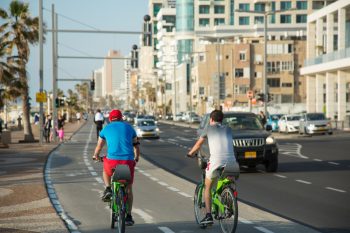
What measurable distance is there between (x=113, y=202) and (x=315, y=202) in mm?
5625

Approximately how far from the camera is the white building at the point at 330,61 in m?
64.9

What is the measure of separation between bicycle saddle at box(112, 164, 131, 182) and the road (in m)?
1.09

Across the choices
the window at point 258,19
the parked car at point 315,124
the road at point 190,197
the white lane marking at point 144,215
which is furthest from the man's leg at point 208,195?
the window at point 258,19

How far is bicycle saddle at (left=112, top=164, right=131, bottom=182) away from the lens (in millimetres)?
10766

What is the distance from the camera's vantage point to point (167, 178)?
21.0 meters

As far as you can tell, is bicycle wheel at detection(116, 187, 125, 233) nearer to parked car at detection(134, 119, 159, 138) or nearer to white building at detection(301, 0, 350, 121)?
parked car at detection(134, 119, 159, 138)

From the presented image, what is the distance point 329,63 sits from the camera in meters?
66.2

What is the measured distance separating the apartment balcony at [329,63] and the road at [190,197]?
36386mm

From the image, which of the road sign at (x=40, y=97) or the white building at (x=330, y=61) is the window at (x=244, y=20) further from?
the road sign at (x=40, y=97)

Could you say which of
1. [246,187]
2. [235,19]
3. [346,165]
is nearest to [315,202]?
[246,187]

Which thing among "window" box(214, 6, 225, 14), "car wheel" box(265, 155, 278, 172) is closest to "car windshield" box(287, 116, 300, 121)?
"car wheel" box(265, 155, 278, 172)

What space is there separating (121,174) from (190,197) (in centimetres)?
545

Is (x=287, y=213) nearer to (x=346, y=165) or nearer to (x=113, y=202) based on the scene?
(x=113, y=202)

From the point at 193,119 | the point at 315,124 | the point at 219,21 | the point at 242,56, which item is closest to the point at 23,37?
the point at 315,124
